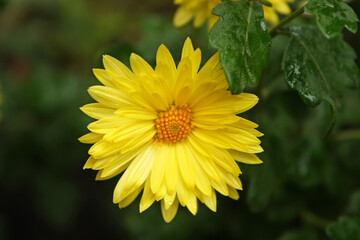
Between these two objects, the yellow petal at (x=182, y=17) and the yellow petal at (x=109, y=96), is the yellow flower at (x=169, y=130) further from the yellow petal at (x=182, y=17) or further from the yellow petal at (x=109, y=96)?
Result: the yellow petal at (x=182, y=17)

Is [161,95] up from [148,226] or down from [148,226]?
up

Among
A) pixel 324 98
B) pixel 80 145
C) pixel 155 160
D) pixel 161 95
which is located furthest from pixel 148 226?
pixel 324 98

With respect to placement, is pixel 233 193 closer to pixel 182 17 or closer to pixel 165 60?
pixel 165 60

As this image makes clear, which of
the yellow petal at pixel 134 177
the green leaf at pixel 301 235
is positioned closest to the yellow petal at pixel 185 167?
the yellow petal at pixel 134 177

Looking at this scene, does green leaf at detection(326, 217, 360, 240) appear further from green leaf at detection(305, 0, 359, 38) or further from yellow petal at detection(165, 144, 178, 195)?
green leaf at detection(305, 0, 359, 38)

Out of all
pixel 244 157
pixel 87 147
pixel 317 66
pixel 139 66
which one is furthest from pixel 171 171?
pixel 87 147

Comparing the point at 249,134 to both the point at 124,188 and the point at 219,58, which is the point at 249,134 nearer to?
the point at 219,58
